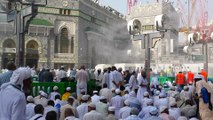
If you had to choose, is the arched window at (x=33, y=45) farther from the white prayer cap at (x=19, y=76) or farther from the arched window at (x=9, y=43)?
the white prayer cap at (x=19, y=76)

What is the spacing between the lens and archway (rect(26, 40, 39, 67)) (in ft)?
108

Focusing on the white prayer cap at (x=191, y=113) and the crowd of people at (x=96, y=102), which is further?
the white prayer cap at (x=191, y=113)

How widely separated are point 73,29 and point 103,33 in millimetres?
8869

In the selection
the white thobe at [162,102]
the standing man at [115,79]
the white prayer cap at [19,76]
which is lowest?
the white thobe at [162,102]

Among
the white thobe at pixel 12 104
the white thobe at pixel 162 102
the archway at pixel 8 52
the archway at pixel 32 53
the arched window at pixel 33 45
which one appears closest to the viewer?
the white thobe at pixel 12 104

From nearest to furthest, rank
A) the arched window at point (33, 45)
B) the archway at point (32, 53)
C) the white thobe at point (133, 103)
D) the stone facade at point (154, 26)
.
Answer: the white thobe at point (133, 103), the archway at point (32, 53), the arched window at point (33, 45), the stone facade at point (154, 26)

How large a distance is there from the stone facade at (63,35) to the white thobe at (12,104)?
28.7m

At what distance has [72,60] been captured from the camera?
35.4m

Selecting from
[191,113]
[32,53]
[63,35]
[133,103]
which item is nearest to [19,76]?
[191,113]

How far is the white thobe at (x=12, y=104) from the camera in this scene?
148 inches

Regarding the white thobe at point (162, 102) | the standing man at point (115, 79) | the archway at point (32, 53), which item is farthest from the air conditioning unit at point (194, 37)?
the white thobe at point (162, 102)

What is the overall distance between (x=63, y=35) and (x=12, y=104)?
32402mm

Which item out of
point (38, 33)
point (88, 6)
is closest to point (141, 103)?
point (38, 33)

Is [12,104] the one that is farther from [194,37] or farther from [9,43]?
[194,37]
